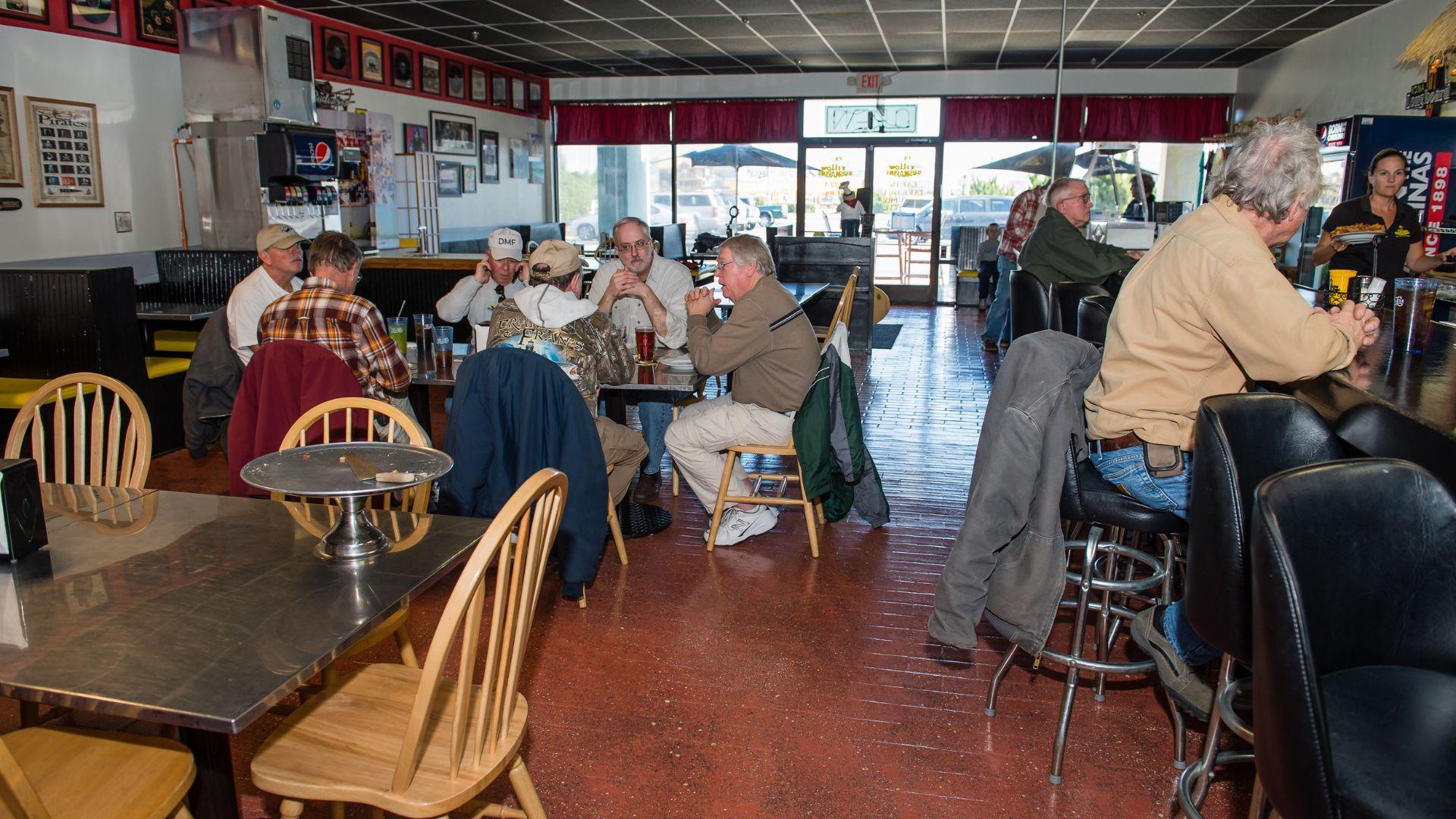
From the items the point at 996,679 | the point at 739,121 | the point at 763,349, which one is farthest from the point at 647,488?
the point at 739,121

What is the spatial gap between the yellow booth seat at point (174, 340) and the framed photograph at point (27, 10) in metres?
1.91

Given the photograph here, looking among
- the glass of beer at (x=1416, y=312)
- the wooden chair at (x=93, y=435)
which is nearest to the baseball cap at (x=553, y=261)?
the wooden chair at (x=93, y=435)

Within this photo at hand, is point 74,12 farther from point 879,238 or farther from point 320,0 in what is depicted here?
point 879,238

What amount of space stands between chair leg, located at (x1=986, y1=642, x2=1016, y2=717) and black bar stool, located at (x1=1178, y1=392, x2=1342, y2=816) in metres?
0.63

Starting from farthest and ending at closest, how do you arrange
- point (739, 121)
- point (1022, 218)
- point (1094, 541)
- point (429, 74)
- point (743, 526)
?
point (739, 121)
point (429, 74)
point (1022, 218)
point (743, 526)
point (1094, 541)

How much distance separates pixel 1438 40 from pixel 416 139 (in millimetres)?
8254

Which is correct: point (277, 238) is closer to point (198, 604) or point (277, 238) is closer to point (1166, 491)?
point (198, 604)

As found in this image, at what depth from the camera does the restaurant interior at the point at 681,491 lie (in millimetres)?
1480

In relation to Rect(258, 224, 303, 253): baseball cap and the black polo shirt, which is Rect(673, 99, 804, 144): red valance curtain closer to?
the black polo shirt

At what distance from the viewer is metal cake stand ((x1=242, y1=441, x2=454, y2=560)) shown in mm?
1723

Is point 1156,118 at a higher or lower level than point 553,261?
higher

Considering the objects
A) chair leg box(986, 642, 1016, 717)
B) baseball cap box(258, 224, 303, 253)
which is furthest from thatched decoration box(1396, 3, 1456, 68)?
baseball cap box(258, 224, 303, 253)

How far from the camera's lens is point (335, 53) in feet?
27.8

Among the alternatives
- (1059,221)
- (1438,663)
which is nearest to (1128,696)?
(1438,663)
